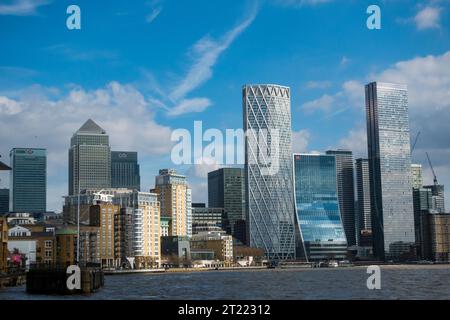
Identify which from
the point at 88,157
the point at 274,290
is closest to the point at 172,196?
the point at 88,157

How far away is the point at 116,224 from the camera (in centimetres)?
14700

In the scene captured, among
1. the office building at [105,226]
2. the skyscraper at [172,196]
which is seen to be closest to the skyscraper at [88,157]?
the skyscraper at [172,196]

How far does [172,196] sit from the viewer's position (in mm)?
193125

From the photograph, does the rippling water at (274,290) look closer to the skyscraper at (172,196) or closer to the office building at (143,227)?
the office building at (143,227)

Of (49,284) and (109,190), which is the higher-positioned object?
(109,190)

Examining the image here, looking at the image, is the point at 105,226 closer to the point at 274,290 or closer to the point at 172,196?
the point at 172,196

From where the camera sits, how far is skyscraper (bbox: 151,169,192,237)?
630ft

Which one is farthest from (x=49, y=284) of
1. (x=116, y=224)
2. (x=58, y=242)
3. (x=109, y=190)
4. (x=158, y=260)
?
(x=109, y=190)
